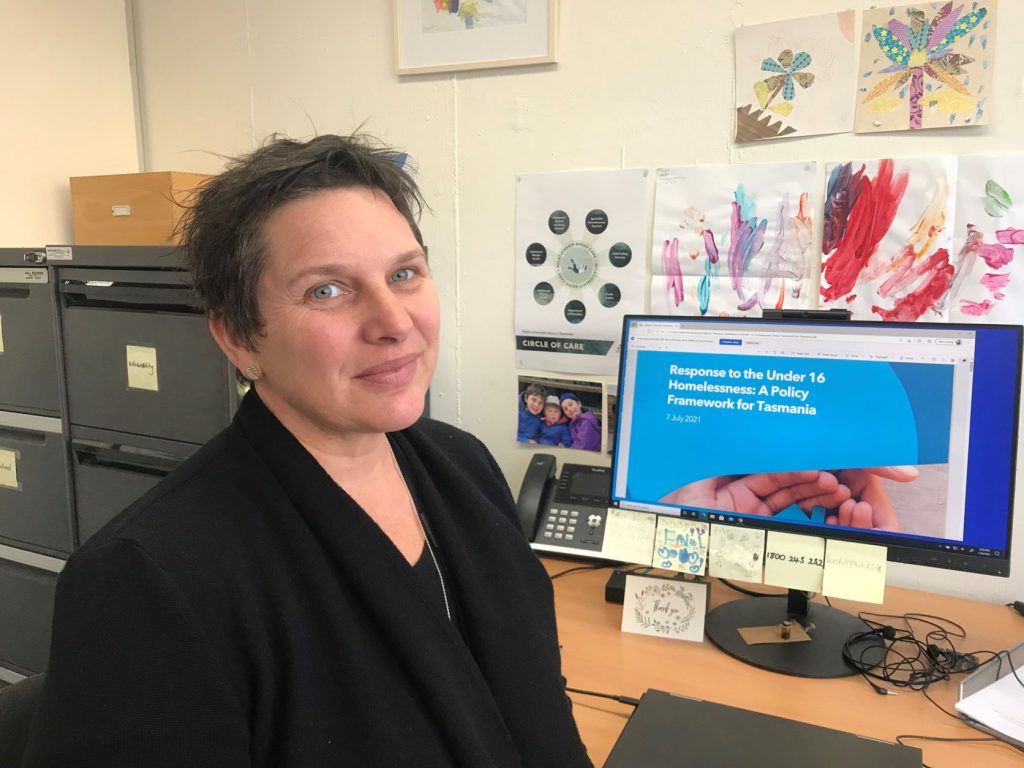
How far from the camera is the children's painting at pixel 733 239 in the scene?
57.9 inches

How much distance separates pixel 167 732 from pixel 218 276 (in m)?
0.50

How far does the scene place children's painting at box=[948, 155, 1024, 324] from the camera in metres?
1.31

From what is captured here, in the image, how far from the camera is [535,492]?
5.28 ft

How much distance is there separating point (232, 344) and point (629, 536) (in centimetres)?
78

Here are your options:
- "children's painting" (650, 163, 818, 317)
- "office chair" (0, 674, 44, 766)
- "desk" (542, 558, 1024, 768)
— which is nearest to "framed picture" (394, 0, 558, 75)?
"children's painting" (650, 163, 818, 317)

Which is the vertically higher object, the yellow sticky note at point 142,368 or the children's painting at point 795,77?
the children's painting at point 795,77

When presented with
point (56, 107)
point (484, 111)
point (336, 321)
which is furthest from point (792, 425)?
point (56, 107)

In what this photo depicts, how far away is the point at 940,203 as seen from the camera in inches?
53.3

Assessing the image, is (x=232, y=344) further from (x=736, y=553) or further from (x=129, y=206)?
(x=129, y=206)

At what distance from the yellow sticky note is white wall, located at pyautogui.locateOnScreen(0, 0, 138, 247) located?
0.75 meters

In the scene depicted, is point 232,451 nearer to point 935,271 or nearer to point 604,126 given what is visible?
point 604,126

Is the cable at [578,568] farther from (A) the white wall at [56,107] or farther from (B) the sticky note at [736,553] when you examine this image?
(A) the white wall at [56,107]

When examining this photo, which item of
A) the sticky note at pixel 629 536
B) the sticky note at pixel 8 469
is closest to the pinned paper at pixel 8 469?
the sticky note at pixel 8 469

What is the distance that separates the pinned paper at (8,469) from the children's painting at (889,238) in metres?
2.03
